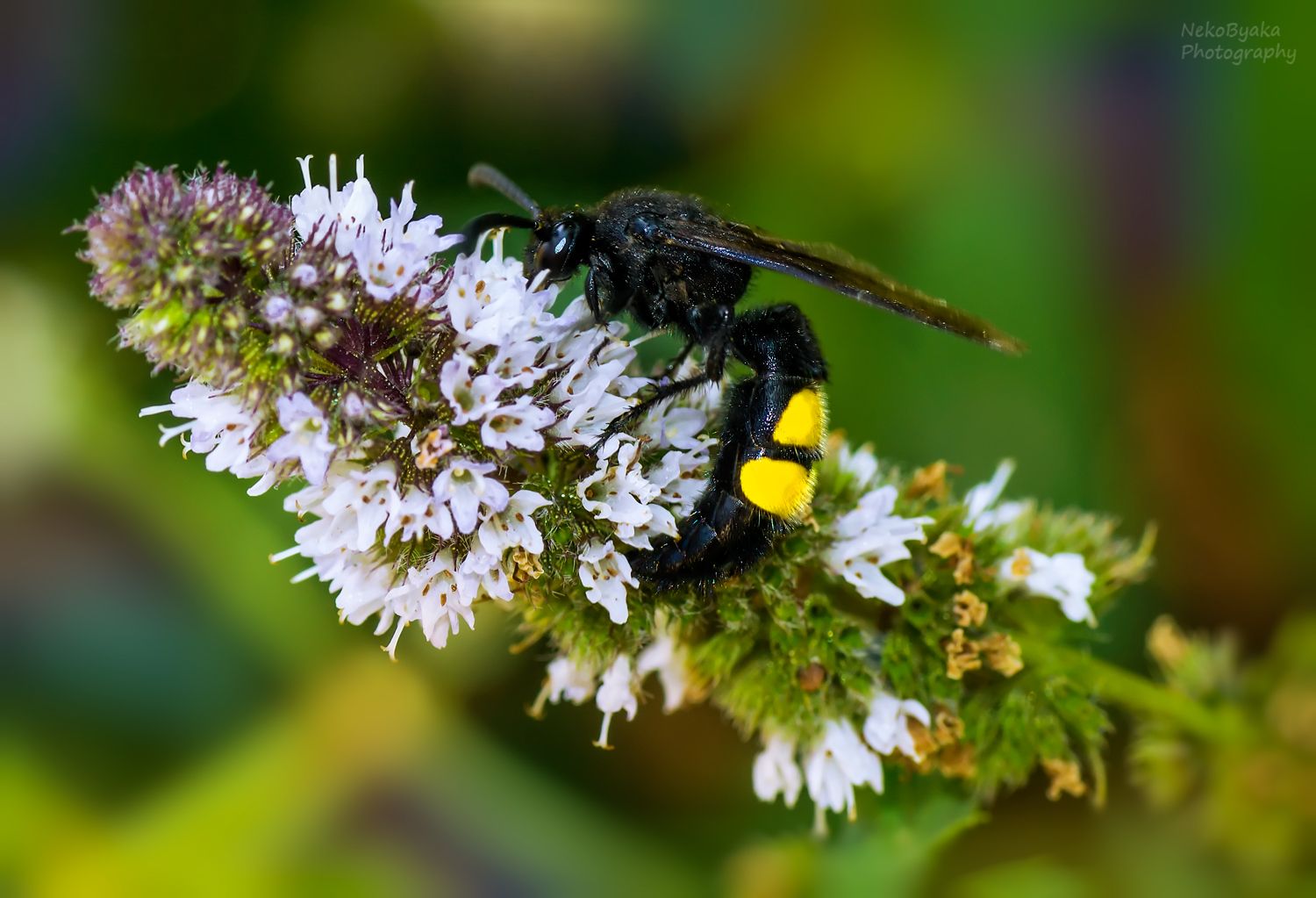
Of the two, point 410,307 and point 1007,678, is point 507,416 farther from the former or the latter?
point 1007,678

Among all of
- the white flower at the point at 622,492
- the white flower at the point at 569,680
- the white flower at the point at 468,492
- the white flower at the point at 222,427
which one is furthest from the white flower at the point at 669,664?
the white flower at the point at 222,427

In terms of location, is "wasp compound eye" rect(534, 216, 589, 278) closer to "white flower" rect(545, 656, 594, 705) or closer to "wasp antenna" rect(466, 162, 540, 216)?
"wasp antenna" rect(466, 162, 540, 216)

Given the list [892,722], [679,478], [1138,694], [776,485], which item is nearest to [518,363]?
[679,478]

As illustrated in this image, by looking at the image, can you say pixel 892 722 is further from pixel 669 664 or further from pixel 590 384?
pixel 590 384

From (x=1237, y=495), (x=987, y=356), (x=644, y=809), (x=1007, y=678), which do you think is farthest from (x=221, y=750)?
(x=1237, y=495)

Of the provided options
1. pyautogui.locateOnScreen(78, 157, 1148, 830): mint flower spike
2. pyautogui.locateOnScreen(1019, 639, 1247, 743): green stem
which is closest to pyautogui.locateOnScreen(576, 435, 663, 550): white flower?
pyautogui.locateOnScreen(78, 157, 1148, 830): mint flower spike

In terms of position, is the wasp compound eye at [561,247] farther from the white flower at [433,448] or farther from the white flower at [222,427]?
the white flower at [222,427]
